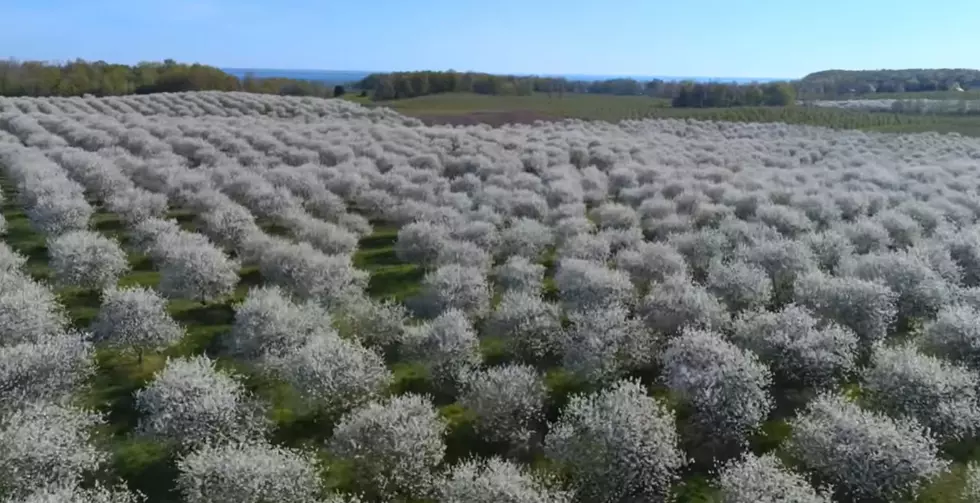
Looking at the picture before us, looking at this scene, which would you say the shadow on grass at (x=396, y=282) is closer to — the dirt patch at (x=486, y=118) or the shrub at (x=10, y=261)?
the shrub at (x=10, y=261)

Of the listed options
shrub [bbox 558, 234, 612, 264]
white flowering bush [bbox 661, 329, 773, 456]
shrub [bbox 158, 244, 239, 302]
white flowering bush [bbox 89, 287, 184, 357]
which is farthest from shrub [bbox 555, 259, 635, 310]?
white flowering bush [bbox 89, 287, 184, 357]

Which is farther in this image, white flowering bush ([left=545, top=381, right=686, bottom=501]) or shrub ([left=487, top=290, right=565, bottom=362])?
shrub ([left=487, top=290, right=565, bottom=362])

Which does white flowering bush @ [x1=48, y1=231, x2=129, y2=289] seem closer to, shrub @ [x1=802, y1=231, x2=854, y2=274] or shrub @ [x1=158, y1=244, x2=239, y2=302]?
shrub @ [x1=158, y1=244, x2=239, y2=302]

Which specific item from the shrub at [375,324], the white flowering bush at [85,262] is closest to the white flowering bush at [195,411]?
the shrub at [375,324]

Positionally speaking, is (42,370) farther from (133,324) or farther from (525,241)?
(525,241)

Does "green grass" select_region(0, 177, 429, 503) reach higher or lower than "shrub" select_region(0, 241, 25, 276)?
lower

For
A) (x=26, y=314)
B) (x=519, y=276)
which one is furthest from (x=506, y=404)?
(x=26, y=314)

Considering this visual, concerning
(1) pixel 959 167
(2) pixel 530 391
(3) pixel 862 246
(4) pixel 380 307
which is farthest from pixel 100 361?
(1) pixel 959 167
